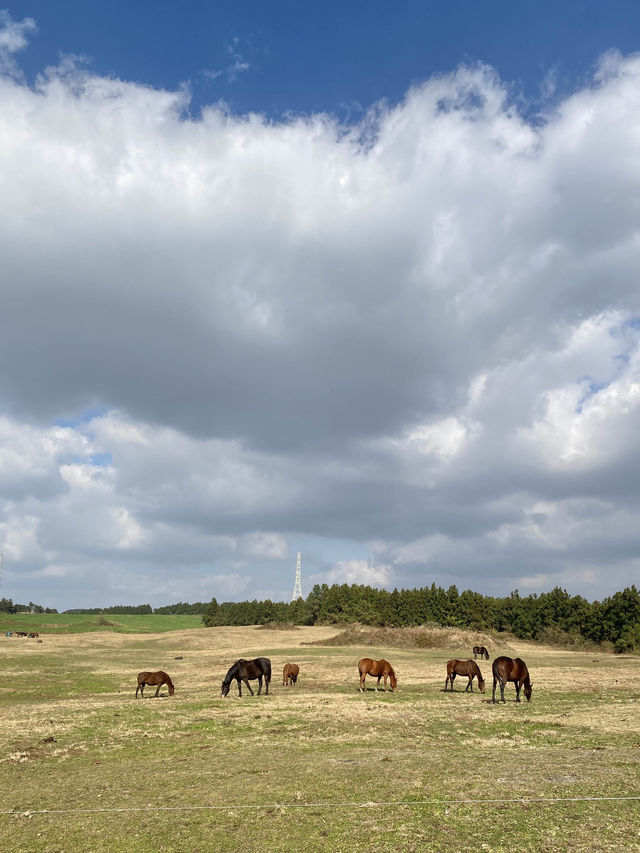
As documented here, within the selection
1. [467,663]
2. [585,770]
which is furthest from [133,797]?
[467,663]

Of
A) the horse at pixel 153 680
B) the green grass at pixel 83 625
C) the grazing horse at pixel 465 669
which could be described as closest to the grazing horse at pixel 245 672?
the horse at pixel 153 680

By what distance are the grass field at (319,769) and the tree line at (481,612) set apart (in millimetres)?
54254

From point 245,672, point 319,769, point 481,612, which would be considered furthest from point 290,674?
point 481,612

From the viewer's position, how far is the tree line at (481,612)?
3100 inches

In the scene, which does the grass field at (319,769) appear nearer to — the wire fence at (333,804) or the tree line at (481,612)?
the wire fence at (333,804)

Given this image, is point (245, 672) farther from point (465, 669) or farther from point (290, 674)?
point (465, 669)

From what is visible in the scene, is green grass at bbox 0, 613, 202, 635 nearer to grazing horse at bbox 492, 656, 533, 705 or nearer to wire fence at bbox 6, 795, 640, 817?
grazing horse at bbox 492, 656, 533, 705

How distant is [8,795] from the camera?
12.8 metres

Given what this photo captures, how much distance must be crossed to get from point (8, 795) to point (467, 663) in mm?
23013

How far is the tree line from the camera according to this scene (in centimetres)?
7875

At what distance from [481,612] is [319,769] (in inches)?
3745

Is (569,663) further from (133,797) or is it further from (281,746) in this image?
(133,797)

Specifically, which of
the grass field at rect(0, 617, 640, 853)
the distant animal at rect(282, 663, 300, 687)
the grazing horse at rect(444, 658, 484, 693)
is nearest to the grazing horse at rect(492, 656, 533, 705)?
the grass field at rect(0, 617, 640, 853)

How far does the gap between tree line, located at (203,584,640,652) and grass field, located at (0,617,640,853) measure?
54.3m
